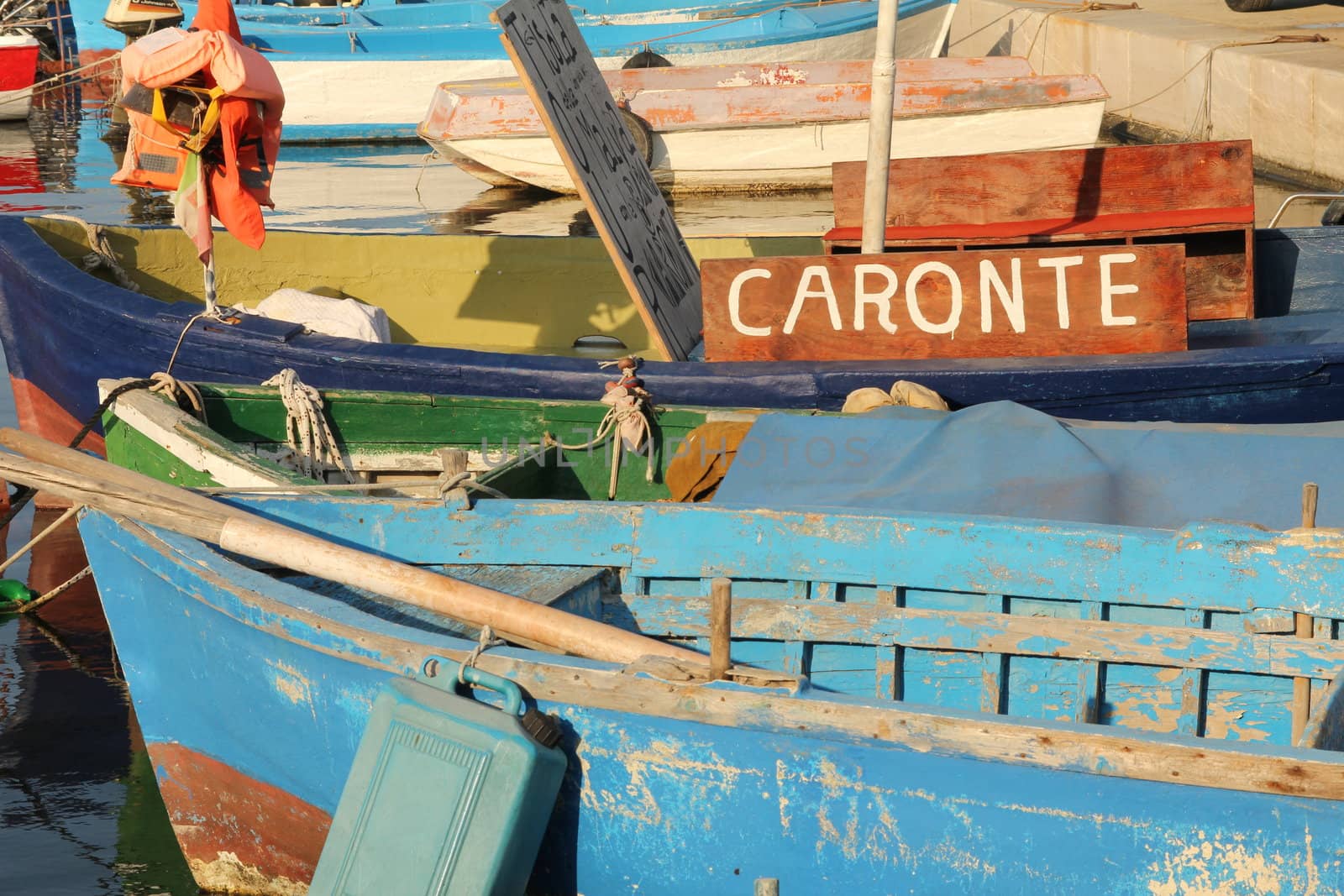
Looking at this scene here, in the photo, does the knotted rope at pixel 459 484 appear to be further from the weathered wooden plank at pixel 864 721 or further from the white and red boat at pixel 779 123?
the white and red boat at pixel 779 123

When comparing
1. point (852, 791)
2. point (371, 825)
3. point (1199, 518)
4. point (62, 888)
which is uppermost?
point (1199, 518)

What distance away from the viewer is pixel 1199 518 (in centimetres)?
413

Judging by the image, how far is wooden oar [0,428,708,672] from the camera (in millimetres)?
3459

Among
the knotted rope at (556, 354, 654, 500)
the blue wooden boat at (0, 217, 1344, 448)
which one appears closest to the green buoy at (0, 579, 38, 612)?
the blue wooden boat at (0, 217, 1344, 448)

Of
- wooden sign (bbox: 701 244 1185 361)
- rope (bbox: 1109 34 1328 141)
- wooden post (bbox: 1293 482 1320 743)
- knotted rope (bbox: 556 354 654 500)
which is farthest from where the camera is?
rope (bbox: 1109 34 1328 141)

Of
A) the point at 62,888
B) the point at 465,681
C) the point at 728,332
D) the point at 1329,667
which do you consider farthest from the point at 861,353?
the point at 62,888

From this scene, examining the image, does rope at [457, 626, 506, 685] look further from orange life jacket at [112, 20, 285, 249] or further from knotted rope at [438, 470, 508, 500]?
orange life jacket at [112, 20, 285, 249]

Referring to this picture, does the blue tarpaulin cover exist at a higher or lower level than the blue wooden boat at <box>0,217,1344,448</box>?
lower

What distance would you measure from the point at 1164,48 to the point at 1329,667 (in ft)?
45.5

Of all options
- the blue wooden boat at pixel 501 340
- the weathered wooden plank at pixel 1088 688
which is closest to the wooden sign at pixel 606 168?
the blue wooden boat at pixel 501 340

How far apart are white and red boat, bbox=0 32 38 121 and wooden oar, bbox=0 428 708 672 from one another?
1866 centimetres

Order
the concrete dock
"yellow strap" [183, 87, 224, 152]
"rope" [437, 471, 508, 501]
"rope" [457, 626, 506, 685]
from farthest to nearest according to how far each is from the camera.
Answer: the concrete dock < "yellow strap" [183, 87, 224, 152] < "rope" [437, 471, 508, 501] < "rope" [457, 626, 506, 685]

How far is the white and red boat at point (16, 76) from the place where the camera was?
67.4 ft

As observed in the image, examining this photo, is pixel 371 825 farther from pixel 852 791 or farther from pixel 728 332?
pixel 728 332
